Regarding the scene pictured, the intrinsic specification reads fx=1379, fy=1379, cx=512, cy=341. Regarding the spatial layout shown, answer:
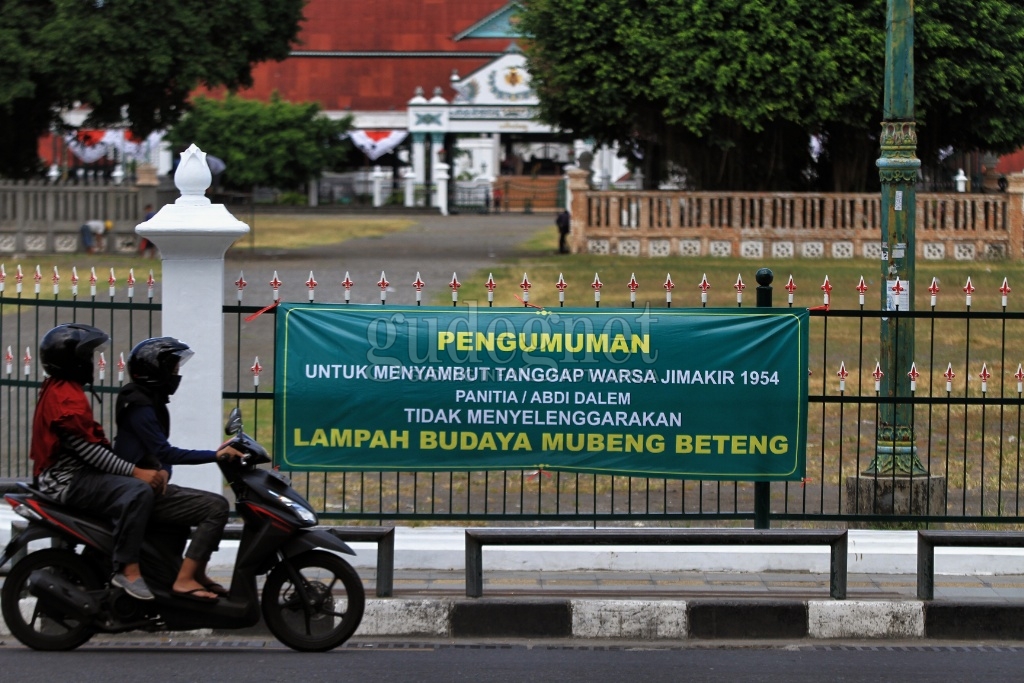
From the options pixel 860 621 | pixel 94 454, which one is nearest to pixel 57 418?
pixel 94 454

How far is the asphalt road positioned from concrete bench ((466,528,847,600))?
0.40 meters

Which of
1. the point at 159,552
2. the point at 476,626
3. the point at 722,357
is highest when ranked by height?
the point at 722,357

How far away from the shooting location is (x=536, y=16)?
1184 inches

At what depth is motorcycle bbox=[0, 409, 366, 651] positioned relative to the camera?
5926mm

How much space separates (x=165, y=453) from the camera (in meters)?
6.14

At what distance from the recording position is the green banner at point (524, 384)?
7.24m

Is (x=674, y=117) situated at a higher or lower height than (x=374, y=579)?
higher

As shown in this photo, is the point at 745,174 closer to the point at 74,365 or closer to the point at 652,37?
the point at 652,37

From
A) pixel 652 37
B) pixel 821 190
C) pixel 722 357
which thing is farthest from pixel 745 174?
pixel 722 357

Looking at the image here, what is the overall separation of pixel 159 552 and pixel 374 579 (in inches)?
62.3

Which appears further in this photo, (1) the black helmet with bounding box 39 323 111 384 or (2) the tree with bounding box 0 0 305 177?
(2) the tree with bounding box 0 0 305 177

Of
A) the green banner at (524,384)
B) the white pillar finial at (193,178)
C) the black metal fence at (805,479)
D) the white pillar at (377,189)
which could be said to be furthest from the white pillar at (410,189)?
the green banner at (524,384)

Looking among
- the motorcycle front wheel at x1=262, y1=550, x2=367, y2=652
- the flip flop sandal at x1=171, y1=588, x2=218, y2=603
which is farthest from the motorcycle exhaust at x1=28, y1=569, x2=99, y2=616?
the motorcycle front wheel at x1=262, y1=550, x2=367, y2=652

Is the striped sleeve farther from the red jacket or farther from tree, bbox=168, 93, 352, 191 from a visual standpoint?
tree, bbox=168, 93, 352, 191
